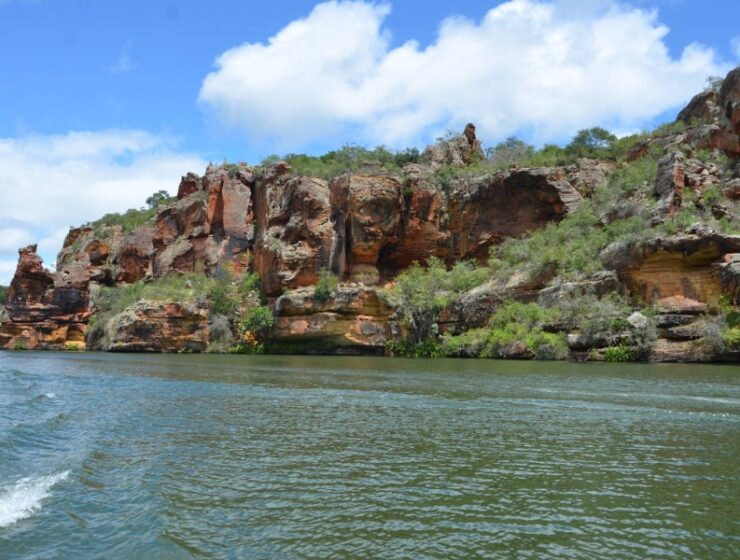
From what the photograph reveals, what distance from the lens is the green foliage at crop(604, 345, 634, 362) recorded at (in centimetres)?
3531

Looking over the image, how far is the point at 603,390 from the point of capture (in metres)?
20.8

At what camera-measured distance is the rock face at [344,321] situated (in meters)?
53.1

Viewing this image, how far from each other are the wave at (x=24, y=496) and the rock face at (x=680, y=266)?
35.0 meters

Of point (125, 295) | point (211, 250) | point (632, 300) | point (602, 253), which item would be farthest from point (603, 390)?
point (125, 295)

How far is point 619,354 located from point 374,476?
29430 mm

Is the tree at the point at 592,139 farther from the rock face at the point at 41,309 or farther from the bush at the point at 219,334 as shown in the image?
the rock face at the point at 41,309

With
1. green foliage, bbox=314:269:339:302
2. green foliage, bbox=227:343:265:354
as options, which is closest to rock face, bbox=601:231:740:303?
green foliage, bbox=314:269:339:302

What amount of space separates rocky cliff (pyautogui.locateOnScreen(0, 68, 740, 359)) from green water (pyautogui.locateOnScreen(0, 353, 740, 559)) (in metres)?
20.6

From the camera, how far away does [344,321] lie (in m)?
53.3

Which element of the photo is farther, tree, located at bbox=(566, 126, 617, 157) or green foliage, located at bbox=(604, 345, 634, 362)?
tree, located at bbox=(566, 126, 617, 157)

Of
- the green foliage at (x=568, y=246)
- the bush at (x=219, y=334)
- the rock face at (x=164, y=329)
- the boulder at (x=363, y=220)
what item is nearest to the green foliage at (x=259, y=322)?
the bush at (x=219, y=334)

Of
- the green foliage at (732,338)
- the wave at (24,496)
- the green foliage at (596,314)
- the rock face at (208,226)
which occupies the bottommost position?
the wave at (24,496)

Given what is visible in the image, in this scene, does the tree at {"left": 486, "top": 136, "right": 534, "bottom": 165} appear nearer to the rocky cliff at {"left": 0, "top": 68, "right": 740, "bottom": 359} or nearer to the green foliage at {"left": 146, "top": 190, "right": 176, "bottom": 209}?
the rocky cliff at {"left": 0, "top": 68, "right": 740, "bottom": 359}

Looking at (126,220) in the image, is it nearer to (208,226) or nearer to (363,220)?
(208,226)
